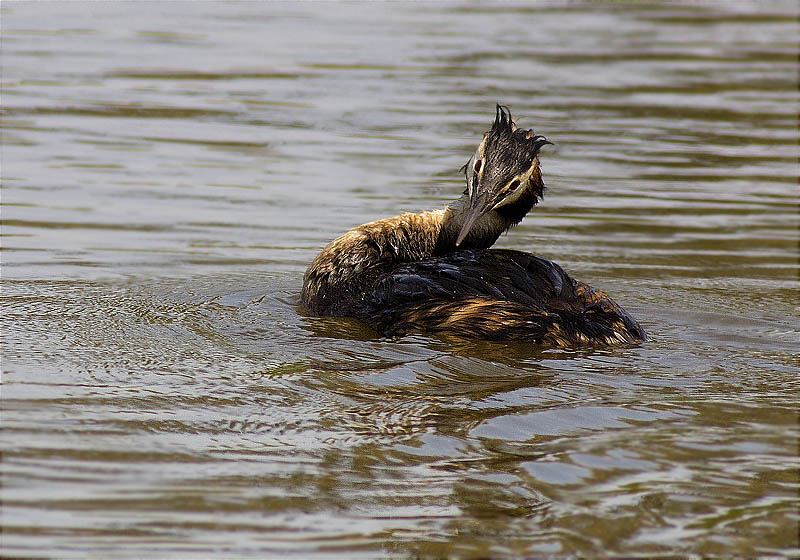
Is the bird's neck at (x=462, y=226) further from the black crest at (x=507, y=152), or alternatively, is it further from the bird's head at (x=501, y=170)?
the black crest at (x=507, y=152)

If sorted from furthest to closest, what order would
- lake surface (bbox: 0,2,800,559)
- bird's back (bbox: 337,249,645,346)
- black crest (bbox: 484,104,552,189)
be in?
1. black crest (bbox: 484,104,552,189)
2. bird's back (bbox: 337,249,645,346)
3. lake surface (bbox: 0,2,800,559)

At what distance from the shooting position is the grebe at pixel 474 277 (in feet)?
22.7

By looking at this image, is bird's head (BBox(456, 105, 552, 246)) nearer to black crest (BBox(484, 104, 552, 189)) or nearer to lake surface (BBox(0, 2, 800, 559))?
black crest (BBox(484, 104, 552, 189))

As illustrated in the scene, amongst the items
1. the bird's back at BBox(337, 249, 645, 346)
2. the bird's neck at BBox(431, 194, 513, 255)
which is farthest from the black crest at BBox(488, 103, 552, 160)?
the bird's back at BBox(337, 249, 645, 346)

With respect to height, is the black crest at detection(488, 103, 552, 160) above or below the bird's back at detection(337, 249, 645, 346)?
above

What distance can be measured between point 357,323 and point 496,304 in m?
0.90

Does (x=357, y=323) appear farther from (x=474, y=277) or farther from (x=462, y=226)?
(x=462, y=226)

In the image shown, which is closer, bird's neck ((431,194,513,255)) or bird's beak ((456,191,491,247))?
bird's beak ((456,191,491,247))

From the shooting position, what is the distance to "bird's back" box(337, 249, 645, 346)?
6.88m

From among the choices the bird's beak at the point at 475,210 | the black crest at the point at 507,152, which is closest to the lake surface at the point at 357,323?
the bird's beak at the point at 475,210

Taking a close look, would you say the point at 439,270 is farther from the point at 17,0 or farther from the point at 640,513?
the point at 17,0

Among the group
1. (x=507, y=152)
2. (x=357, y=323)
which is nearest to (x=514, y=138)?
(x=507, y=152)

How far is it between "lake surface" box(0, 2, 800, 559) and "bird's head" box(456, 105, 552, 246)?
1118 millimetres

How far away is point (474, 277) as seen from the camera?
281 inches
